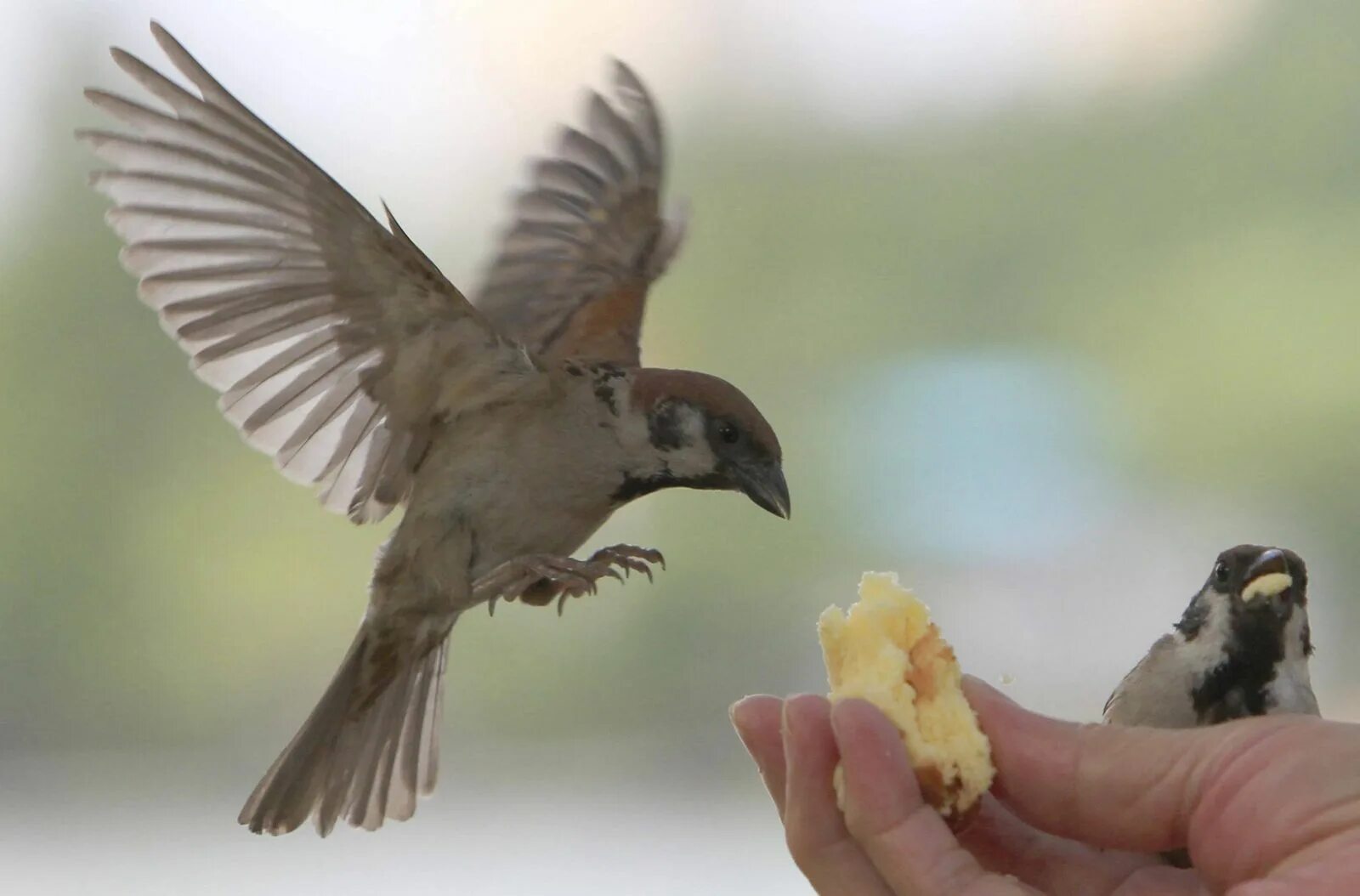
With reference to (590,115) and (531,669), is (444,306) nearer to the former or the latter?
(590,115)

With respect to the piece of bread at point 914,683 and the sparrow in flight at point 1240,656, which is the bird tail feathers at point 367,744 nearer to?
the piece of bread at point 914,683

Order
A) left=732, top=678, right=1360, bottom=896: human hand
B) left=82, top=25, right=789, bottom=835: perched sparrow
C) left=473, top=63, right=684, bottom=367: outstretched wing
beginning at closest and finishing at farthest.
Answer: left=732, top=678, right=1360, bottom=896: human hand
left=82, top=25, right=789, bottom=835: perched sparrow
left=473, top=63, right=684, bottom=367: outstretched wing

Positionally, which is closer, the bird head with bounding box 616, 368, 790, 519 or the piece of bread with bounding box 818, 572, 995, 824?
the piece of bread with bounding box 818, 572, 995, 824

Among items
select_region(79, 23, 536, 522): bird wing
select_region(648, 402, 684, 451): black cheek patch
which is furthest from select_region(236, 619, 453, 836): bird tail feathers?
select_region(648, 402, 684, 451): black cheek patch

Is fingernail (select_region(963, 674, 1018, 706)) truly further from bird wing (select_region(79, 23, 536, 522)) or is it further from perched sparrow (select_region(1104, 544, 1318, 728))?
bird wing (select_region(79, 23, 536, 522))

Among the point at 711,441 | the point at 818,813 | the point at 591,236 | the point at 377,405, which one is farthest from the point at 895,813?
the point at 591,236

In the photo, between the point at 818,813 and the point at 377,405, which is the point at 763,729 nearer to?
the point at 818,813

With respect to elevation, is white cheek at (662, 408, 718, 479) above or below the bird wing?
below
